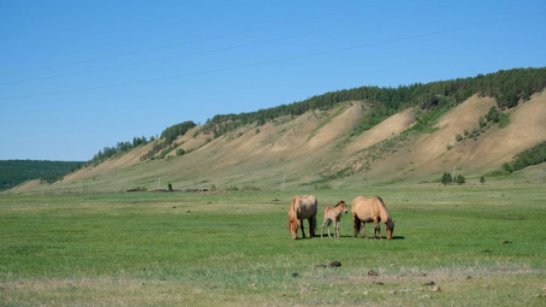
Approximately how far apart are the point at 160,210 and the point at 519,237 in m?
31.1

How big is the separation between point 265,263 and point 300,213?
10.1 m

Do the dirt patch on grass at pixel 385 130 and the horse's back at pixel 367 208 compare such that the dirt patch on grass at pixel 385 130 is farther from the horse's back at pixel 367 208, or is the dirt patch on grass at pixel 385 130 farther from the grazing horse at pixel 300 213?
the horse's back at pixel 367 208

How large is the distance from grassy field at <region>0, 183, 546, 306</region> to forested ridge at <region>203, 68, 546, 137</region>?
3444 inches

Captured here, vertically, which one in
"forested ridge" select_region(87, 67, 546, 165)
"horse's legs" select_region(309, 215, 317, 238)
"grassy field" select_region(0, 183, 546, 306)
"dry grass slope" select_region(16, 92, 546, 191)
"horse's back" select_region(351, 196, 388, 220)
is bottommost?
"grassy field" select_region(0, 183, 546, 306)

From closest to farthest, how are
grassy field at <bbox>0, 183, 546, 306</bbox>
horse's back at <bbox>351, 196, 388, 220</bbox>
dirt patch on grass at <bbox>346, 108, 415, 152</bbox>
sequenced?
grassy field at <bbox>0, 183, 546, 306</bbox> < horse's back at <bbox>351, 196, 388, 220</bbox> < dirt patch on grass at <bbox>346, 108, 415, 152</bbox>

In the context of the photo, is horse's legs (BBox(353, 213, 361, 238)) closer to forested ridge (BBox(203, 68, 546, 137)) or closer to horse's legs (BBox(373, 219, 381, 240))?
horse's legs (BBox(373, 219, 381, 240))

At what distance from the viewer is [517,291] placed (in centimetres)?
1655

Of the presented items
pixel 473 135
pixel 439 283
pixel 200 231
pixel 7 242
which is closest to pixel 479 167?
pixel 473 135

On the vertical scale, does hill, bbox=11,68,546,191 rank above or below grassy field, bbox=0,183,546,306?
above

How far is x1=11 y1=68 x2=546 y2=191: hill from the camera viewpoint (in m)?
116

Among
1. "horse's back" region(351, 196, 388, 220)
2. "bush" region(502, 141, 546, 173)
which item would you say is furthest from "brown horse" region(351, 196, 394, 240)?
"bush" region(502, 141, 546, 173)

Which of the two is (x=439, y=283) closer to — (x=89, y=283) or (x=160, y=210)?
(x=89, y=283)

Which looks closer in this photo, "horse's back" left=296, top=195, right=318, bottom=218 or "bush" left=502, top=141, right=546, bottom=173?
"horse's back" left=296, top=195, right=318, bottom=218

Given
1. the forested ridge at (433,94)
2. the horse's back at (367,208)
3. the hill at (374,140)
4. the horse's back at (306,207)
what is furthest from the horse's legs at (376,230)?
the forested ridge at (433,94)
